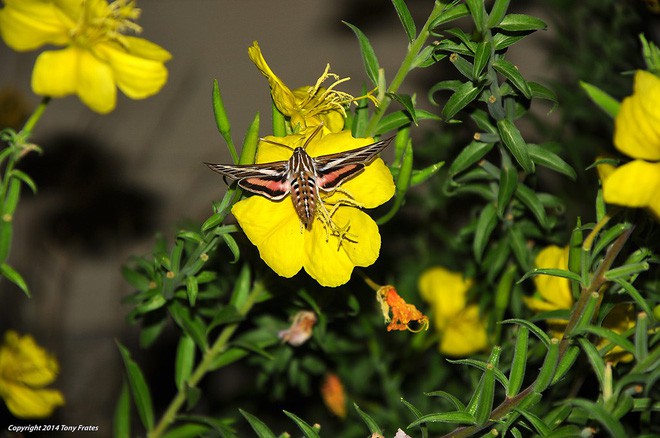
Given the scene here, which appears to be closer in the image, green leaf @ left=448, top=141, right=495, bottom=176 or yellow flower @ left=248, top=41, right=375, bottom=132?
yellow flower @ left=248, top=41, right=375, bottom=132

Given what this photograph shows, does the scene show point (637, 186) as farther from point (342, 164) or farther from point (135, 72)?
point (135, 72)

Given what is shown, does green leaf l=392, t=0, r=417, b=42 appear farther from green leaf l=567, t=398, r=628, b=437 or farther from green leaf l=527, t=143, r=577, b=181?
green leaf l=567, t=398, r=628, b=437

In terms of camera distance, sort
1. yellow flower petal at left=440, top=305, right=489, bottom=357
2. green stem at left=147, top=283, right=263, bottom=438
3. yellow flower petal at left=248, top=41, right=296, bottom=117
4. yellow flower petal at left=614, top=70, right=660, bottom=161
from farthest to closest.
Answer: yellow flower petal at left=440, top=305, right=489, bottom=357 → green stem at left=147, top=283, right=263, bottom=438 → yellow flower petal at left=248, top=41, right=296, bottom=117 → yellow flower petal at left=614, top=70, right=660, bottom=161

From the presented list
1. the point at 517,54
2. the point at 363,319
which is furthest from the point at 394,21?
the point at 363,319

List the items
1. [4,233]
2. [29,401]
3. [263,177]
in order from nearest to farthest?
1. [263,177]
2. [4,233]
3. [29,401]

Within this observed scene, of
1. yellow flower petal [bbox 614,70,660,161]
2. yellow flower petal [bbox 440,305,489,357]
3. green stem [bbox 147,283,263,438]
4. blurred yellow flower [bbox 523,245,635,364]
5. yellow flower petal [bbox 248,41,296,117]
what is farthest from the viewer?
yellow flower petal [bbox 440,305,489,357]

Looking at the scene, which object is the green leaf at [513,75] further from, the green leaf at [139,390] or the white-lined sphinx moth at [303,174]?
the green leaf at [139,390]

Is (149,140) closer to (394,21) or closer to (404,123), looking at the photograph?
(394,21)

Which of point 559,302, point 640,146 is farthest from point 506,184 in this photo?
point 640,146

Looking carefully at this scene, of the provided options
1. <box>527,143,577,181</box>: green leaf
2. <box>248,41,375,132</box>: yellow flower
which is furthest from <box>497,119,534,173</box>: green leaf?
<box>248,41,375,132</box>: yellow flower
